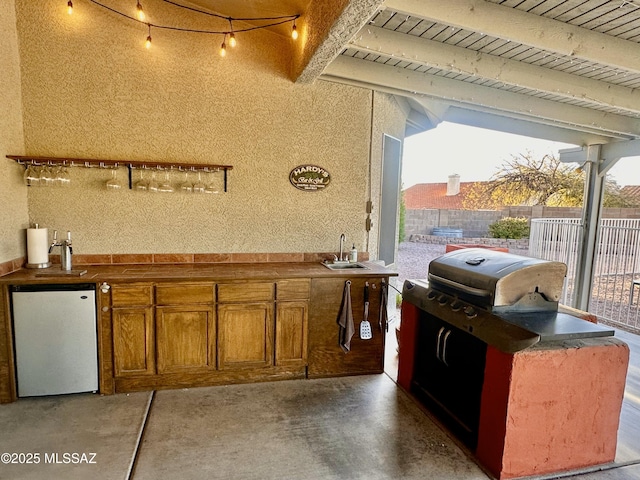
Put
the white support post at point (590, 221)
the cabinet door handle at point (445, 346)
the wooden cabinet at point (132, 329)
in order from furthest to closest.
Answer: the white support post at point (590, 221) → the wooden cabinet at point (132, 329) → the cabinet door handle at point (445, 346)

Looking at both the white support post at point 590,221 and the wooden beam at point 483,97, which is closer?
the wooden beam at point 483,97

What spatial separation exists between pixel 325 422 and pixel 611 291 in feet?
18.5

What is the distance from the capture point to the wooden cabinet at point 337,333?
3.16 m

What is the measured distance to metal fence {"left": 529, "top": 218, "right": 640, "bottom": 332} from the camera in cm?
515

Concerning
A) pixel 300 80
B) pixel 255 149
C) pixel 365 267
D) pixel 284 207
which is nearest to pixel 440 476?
pixel 365 267

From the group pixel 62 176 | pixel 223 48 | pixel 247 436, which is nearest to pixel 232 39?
pixel 223 48

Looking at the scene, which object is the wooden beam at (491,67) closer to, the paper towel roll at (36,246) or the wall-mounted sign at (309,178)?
the wall-mounted sign at (309,178)

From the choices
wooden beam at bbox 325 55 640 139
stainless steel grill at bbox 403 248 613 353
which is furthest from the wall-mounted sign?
stainless steel grill at bbox 403 248 613 353

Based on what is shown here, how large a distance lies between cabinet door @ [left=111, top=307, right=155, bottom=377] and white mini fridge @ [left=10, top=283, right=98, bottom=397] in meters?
0.15

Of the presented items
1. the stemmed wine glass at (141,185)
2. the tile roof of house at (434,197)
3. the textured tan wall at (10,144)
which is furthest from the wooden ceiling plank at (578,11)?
the tile roof of house at (434,197)


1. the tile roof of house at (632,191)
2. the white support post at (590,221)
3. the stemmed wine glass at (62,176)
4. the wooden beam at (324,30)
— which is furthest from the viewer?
the tile roof of house at (632,191)

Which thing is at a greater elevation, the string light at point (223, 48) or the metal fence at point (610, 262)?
the string light at point (223, 48)

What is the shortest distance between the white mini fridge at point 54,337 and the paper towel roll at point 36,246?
1.43 feet

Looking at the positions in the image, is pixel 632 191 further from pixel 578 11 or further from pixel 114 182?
pixel 114 182
